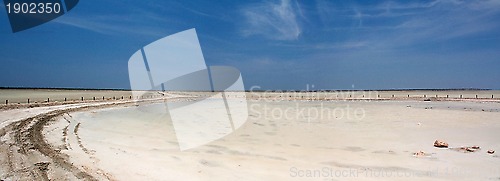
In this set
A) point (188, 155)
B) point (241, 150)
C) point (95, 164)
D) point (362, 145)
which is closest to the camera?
point (95, 164)

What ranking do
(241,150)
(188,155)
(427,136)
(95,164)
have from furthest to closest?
(427,136) → (241,150) → (188,155) → (95,164)

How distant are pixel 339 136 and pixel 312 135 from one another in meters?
0.97

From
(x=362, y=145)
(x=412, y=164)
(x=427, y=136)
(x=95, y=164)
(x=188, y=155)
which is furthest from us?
(x=427, y=136)

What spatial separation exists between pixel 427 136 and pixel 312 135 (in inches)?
161

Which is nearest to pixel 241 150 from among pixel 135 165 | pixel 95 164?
pixel 135 165

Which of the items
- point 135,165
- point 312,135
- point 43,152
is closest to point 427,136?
point 312,135

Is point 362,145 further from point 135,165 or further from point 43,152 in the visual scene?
point 43,152

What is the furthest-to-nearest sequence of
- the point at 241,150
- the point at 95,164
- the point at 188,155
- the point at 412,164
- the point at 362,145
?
the point at 362,145
the point at 241,150
the point at 188,155
the point at 412,164
the point at 95,164

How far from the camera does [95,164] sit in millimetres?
6199

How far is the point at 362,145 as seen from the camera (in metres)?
9.61

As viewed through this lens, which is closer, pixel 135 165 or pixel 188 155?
pixel 135 165

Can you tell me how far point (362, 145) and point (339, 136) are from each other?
6.20ft

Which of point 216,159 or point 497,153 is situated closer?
point 216,159

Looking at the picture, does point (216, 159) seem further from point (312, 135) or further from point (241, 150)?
point (312, 135)
